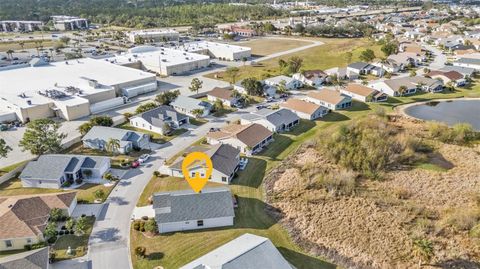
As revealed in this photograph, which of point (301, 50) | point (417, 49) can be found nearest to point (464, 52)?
point (417, 49)

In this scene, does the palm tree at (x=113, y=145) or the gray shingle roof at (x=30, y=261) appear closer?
the gray shingle roof at (x=30, y=261)

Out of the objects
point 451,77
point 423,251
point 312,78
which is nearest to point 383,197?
point 423,251

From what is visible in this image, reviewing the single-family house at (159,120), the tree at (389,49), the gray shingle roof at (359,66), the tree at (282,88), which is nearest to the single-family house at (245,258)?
the single-family house at (159,120)

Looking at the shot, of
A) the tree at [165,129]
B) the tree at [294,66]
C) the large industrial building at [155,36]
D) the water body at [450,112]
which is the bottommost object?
the water body at [450,112]

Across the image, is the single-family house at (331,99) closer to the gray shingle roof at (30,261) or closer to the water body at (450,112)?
the water body at (450,112)

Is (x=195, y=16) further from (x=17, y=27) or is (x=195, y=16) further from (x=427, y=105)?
(x=427, y=105)

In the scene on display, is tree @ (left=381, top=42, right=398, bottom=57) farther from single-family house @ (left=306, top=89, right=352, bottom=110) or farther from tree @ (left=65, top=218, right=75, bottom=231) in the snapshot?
tree @ (left=65, top=218, right=75, bottom=231)
